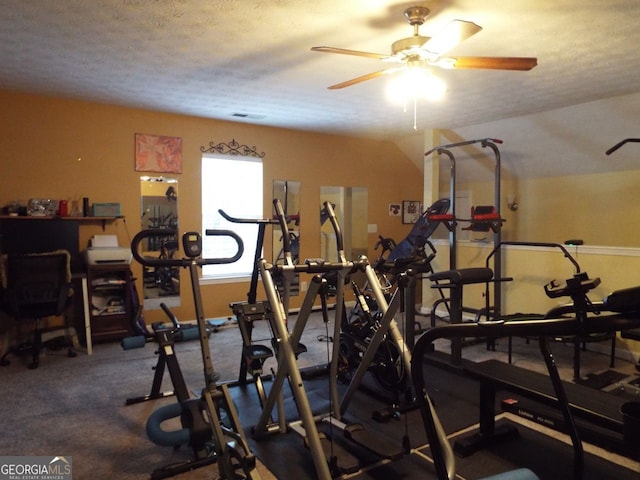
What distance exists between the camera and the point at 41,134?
443 cm

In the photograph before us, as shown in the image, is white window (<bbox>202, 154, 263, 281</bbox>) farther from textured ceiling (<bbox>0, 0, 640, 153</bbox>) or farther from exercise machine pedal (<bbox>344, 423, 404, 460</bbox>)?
exercise machine pedal (<bbox>344, 423, 404, 460</bbox>)

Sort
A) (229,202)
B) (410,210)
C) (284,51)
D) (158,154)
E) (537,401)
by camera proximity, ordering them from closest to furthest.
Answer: (537,401) → (284,51) → (158,154) → (229,202) → (410,210)

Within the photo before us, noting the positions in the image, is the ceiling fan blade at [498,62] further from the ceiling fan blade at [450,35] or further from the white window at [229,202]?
the white window at [229,202]

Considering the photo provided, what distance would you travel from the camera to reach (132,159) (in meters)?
4.90

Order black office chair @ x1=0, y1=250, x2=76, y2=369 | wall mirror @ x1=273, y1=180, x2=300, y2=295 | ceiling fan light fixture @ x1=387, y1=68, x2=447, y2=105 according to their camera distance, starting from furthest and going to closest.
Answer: wall mirror @ x1=273, y1=180, x2=300, y2=295
black office chair @ x1=0, y1=250, x2=76, y2=369
ceiling fan light fixture @ x1=387, y1=68, x2=447, y2=105

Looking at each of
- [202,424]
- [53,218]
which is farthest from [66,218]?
[202,424]

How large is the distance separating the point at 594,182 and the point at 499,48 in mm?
3216

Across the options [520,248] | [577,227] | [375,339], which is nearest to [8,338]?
[375,339]

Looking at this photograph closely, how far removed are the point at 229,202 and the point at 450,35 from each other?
386 cm

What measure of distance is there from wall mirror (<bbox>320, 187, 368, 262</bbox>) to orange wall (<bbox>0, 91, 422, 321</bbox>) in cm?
11

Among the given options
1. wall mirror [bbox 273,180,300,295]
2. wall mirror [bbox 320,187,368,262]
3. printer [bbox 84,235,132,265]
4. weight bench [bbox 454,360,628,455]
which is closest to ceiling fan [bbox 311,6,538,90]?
weight bench [bbox 454,360,628,455]

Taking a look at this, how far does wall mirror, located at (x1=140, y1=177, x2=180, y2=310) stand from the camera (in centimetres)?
501

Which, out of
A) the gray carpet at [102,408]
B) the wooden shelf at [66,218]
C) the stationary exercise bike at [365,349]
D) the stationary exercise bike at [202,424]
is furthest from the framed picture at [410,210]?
the stationary exercise bike at [202,424]

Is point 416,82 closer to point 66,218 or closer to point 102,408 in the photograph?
point 102,408
